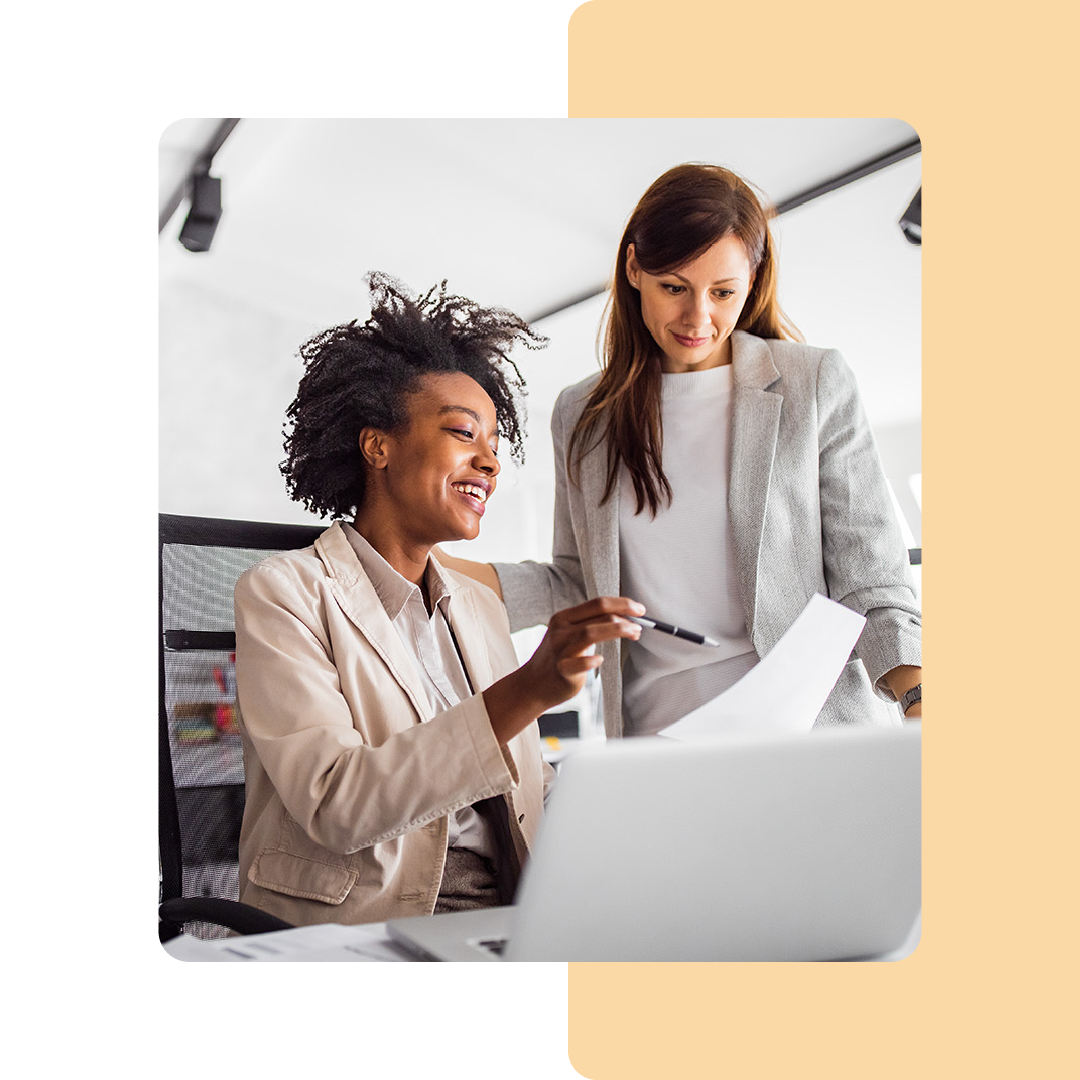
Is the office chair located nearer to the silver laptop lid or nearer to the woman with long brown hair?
the woman with long brown hair

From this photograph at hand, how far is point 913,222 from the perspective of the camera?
1538mm

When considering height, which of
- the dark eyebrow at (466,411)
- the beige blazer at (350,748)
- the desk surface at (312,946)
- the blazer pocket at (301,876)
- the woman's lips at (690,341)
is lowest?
the desk surface at (312,946)

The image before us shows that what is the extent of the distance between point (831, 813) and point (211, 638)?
0.78 meters

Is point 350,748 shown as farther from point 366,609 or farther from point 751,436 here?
point 751,436

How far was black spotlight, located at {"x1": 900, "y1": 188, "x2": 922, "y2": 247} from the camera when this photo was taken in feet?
5.03

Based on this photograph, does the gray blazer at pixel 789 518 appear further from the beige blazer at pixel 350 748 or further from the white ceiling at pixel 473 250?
the beige blazer at pixel 350 748

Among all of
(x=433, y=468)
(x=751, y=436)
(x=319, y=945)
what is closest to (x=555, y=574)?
(x=433, y=468)

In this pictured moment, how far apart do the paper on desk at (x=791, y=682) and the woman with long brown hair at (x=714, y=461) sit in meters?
0.02

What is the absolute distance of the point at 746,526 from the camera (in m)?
1.50

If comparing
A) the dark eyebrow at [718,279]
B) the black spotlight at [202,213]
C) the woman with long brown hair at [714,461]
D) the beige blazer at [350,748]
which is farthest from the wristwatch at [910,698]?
the black spotlight at [202,213]

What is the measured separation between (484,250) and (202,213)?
37 cm

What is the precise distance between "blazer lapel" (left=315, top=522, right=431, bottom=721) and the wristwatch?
1.93 feet

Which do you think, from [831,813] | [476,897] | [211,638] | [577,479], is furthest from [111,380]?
[831,813]

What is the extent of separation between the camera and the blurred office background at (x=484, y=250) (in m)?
1.50
